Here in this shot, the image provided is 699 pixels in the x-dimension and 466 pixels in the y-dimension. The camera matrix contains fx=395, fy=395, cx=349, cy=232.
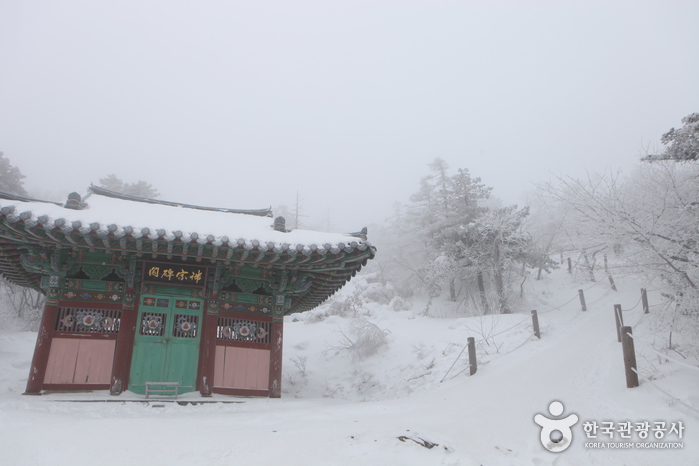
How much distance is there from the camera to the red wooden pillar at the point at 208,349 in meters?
8.71

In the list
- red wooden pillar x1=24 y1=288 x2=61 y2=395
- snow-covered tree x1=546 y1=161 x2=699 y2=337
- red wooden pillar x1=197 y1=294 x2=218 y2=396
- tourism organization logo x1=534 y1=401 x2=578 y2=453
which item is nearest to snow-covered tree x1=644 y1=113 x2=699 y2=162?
snow-covered tree x1=546 y1=161 x2=699 y2=337

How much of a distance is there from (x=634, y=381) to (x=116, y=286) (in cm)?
1054

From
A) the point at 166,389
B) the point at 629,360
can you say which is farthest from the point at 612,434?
the point at 166,389

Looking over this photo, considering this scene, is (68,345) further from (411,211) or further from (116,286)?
(411,211)

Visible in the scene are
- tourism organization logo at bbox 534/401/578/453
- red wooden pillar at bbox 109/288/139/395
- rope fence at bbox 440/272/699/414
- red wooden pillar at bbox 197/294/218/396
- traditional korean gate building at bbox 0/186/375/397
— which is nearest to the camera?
tourism organization logo at bbox 534/401/578/453

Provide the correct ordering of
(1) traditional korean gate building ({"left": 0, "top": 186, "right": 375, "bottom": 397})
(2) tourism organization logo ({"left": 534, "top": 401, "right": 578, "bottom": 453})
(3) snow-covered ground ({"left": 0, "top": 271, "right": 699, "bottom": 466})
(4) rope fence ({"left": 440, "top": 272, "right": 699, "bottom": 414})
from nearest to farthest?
(3) snow-covered ground ({"left": 0, "top": 271, "right": 699, "bottom": 466}) → (2) tourism organization logo ({"left": 534, "top": 401, "right": 578, "bottom": 453}) → (4) rope fence ({"left": 440, "top": 272, "right": 699, "bottom": 414}) → (1) traditional korean gate building ({"left": 0, "top": 186, "right": 375, "bottom": 397})

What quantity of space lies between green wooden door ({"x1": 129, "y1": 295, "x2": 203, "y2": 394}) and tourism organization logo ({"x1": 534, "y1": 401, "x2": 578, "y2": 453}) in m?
6.91

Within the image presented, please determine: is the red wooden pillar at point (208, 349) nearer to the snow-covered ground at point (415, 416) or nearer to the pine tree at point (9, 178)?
the snow-covered ground at point (415, 416)

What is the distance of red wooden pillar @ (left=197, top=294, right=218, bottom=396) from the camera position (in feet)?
28.6

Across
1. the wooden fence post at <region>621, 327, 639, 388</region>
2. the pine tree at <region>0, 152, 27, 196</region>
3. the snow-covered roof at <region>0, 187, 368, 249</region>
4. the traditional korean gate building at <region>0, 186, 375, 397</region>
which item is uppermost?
the pine tree at <region>0, 152, 27, 196</region>

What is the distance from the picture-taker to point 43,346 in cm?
798

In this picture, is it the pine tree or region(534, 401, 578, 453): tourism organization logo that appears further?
the pine tree

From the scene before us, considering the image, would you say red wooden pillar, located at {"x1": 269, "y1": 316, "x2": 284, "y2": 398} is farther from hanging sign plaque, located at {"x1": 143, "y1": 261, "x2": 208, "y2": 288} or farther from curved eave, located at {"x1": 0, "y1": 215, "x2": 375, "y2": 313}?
hanging sign plaque, located at {"x1": 143, "y1": 261, "x2": 208, "y2": 288}

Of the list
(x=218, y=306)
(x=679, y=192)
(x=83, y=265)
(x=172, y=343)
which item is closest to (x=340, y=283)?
(x=218, y=306)
